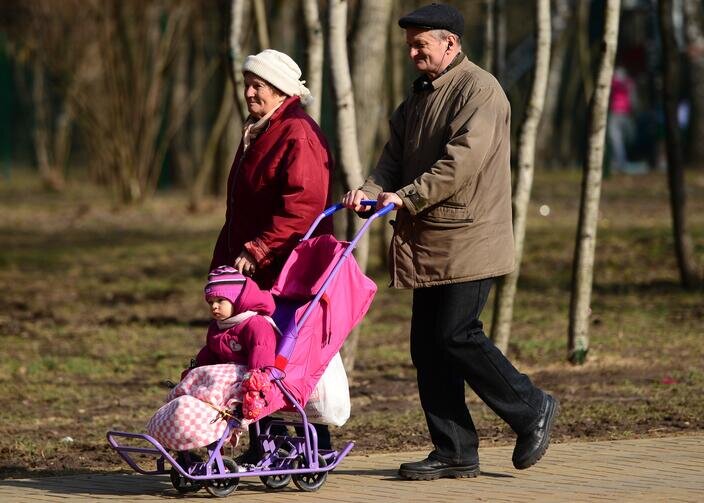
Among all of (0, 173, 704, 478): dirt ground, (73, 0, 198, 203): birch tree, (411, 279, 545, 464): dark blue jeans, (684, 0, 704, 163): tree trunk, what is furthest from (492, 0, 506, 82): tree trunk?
(684, 0, 704, 163): tree trunk

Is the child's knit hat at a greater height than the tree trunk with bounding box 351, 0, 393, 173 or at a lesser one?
lesser

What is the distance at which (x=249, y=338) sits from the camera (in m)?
6.04

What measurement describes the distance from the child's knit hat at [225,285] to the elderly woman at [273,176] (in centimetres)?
24

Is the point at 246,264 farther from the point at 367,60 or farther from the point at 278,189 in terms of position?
the point at 367,60

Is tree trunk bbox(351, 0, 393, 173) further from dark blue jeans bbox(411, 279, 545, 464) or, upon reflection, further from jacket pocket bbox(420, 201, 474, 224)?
jacket pocket bbox(420, 201, 474, 224)

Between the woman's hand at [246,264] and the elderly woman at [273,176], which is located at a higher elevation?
the elderly woman at [273,176]

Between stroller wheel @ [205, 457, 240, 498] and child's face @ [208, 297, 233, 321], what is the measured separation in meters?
0.59

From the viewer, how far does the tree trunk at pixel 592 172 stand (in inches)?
377

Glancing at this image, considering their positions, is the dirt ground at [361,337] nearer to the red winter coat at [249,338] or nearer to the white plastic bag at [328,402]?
the white plastic bag at [328,402]

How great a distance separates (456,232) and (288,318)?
79 centimetres

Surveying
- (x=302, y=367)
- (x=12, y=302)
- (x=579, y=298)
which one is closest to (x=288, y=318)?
(x=302, y=367)

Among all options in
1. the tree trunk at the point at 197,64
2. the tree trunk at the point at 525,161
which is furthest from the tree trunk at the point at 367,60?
the tree trunk at the point at 197,64

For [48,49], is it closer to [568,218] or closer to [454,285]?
[568,218]

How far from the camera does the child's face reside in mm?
Answer: 6039
